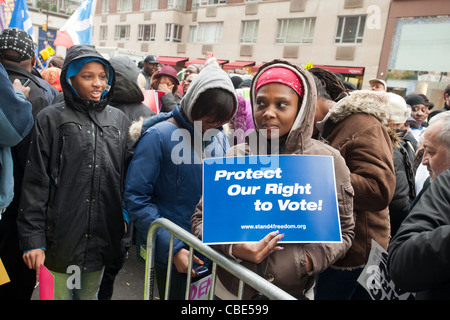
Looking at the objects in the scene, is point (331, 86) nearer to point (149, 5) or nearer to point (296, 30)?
point (296, 30)

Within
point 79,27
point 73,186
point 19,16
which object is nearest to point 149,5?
point 79,27

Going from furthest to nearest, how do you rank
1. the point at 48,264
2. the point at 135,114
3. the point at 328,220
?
1. the point at 135,114
2. the point at 48,264
3. the point at 328,220

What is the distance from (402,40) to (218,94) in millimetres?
21848

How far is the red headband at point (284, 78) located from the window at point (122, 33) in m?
38.6

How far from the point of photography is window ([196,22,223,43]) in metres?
29.3

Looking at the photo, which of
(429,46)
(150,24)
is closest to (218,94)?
(429,46)

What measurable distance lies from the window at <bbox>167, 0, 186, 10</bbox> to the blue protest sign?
34304 mm

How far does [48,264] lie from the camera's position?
208 cm

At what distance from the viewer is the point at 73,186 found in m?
2.04

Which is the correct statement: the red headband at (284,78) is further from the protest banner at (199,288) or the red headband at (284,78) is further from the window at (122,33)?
the window at (122,33)

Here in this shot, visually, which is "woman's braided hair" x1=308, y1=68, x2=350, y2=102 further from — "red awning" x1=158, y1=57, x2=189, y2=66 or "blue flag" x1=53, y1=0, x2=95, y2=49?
"red awning" x1=158, y1=57, x2=189, y2=66

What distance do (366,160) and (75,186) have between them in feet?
5.93
